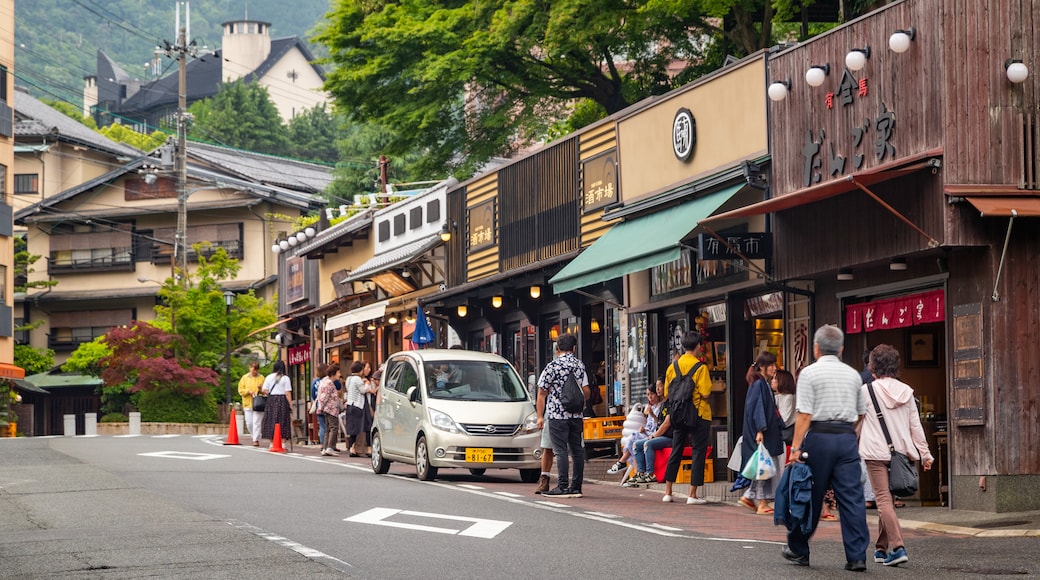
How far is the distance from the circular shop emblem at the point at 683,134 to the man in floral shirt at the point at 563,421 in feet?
16.0

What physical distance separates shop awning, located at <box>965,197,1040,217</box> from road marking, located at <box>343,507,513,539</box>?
5632 millimetres

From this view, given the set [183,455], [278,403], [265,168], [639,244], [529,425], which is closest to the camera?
[529,425]

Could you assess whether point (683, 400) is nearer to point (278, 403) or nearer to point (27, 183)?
point (278, 403)

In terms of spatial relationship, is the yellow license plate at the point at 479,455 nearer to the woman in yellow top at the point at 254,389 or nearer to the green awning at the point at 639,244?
the green awning at the point at 639,244

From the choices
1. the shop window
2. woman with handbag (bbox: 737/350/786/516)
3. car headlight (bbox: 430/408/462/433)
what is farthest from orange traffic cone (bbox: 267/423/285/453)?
the shop window

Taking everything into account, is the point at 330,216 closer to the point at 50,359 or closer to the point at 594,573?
the point at 50,359

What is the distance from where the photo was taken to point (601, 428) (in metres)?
22.4

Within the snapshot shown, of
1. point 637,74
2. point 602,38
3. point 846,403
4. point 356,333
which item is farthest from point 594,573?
point 356,333

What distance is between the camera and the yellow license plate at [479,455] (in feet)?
63.5

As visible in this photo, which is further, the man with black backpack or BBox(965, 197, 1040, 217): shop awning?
the man with black backpack

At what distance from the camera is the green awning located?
19.3 meters

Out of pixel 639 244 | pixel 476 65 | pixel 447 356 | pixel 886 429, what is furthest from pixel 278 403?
pixel 886 429

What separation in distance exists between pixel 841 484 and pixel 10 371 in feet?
169

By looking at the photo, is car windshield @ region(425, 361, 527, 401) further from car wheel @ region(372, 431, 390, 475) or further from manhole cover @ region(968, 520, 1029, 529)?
Answer: manhole cover @ region(968, 520, 1029, 529)
